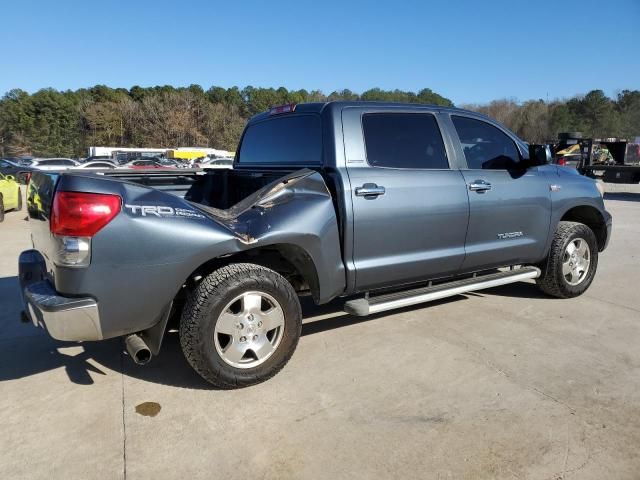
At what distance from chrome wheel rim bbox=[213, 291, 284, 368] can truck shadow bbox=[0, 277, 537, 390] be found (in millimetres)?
334

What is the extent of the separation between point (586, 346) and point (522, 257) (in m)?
1.04

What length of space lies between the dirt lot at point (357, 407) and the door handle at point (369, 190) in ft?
4.03

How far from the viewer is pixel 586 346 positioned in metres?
3.85

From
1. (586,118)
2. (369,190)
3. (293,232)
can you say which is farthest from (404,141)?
(586,118)

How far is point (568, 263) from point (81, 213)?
4584 millimetres

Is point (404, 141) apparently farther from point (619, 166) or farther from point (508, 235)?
point (619, 166)

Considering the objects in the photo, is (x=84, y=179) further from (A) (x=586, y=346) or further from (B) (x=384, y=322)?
(A) (x=586, y=346)

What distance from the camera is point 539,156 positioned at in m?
4.54

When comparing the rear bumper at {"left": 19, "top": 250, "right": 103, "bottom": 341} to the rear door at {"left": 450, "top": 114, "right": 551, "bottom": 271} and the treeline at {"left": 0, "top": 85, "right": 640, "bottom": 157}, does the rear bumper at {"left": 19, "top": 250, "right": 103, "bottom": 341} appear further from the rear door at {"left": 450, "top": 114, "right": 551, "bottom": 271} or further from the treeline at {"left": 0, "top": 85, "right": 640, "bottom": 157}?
the treeline at {"left": 0, "top": 85, "right": 640, "bottom": 157}

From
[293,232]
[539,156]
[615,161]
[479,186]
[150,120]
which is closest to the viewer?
[293,232]

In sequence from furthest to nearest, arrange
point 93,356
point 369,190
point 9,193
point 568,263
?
point 9,193 < point 568,263 < point 93,356 < point 369,190

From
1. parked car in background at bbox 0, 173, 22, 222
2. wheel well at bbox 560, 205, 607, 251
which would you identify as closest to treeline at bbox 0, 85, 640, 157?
parked car in background at bbox 0, 173, 22, 222

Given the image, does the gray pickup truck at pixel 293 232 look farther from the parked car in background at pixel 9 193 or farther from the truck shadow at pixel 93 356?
the parked car in background at pixel 9 193

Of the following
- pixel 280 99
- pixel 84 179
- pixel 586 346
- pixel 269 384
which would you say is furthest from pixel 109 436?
pixel 280 99
